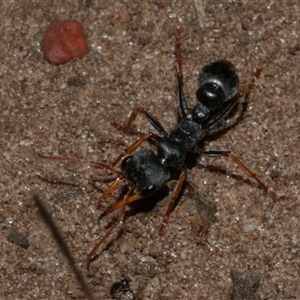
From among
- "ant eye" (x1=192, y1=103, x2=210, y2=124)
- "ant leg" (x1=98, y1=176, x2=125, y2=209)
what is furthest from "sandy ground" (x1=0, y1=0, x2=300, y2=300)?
"ant leg" (x1=98, y1=176, x2=125, y2=209)

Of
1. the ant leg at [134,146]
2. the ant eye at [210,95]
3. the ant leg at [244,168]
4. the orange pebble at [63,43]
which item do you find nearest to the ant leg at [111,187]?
the ant leg at [134,146]

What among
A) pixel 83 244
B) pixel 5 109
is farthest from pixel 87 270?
pixel 5 109

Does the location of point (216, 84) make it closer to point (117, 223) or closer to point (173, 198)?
point (173, 198)

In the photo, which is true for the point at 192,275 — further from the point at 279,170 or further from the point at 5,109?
the point at 5,109

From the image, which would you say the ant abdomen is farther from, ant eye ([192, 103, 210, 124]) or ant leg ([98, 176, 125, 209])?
ant leg ([98, 176, 125, 209])

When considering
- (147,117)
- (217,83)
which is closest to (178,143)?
(147,117)

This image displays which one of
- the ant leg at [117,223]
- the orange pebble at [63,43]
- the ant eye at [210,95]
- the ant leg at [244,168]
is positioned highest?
the orange pebble at [63,43]

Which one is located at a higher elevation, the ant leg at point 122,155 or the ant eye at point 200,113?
the ant leg at point 122,155

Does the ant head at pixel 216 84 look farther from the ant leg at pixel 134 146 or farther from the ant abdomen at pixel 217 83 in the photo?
the ant leg at pixel 134 146
